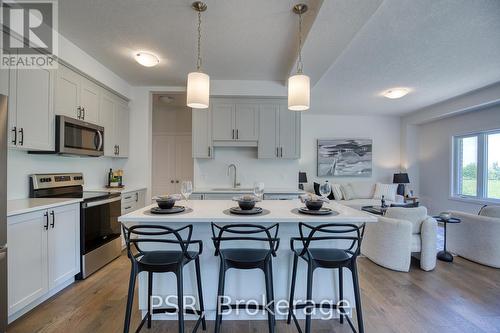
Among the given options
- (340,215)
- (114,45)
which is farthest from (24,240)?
(340,215)

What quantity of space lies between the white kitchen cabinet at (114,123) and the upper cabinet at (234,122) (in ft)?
4.75

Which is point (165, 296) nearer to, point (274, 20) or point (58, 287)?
point (58, 287)

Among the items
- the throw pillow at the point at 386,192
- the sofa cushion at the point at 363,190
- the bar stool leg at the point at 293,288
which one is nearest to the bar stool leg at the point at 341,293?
the bar stool leg at the point at 293,288

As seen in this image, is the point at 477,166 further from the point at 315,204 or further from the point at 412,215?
the point at 315,204

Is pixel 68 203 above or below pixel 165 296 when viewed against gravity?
above

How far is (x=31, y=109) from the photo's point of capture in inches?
89.0

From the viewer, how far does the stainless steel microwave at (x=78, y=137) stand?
2.54 metres

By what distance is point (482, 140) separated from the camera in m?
4.62

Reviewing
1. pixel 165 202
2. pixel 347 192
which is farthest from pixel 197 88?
pixel 347 192

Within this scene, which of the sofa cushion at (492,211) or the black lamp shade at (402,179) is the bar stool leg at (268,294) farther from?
the black lamp shade at (402,179)

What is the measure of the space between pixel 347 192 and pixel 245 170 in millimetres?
2798

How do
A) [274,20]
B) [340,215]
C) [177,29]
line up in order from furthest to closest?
[177,29] → [274,20] → [340,215]

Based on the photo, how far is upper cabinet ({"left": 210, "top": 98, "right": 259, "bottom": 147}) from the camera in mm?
3957

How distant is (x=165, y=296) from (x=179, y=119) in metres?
4.42
